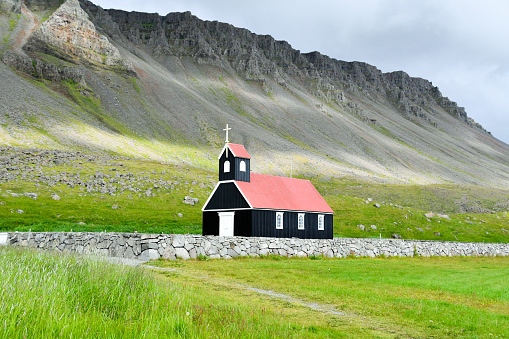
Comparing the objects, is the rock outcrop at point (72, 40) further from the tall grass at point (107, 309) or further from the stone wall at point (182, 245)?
the tall grass at point (107, 309)

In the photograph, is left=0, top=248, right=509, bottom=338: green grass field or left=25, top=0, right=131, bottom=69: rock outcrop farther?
left=25, top=0, right=131, bottom=69: rock outcrop

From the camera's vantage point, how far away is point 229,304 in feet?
41.4

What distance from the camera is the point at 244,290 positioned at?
16.9 m

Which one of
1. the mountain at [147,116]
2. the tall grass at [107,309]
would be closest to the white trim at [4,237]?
the tall grass at [107,309]

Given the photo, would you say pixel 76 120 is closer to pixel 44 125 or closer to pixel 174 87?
pixel 44 125

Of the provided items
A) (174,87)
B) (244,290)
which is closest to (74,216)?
(244,290)

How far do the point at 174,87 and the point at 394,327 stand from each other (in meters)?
157

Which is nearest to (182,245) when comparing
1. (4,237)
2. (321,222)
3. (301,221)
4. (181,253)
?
(181,253)

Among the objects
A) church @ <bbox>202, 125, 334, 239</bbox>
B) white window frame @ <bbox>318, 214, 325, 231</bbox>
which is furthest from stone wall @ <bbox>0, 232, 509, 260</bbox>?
white window frame @ <bbox>318, 214, 325, 231</bbox>

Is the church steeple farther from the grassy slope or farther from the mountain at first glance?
the mountain

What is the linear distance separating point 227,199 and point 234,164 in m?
3.16

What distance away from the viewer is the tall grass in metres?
7.57

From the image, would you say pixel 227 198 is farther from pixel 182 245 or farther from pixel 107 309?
pixel 107 309

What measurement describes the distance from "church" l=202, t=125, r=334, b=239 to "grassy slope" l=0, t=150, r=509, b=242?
8.34 metres
